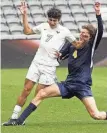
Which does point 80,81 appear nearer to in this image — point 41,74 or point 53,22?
point 41,74

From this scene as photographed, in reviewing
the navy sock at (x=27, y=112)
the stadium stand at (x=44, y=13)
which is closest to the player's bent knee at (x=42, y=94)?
the navy sock at (x=27, y=112)

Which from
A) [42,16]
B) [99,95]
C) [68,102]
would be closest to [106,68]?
[42,16]

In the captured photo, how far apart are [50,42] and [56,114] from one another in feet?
6.03

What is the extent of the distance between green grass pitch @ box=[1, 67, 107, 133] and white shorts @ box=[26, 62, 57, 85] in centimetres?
69

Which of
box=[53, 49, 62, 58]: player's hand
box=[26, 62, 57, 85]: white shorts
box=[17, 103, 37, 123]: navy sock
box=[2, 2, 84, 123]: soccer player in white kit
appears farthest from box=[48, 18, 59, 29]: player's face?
box=[17, 103, 37, 123]: navy sock

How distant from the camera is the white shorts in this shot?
9.87 metres

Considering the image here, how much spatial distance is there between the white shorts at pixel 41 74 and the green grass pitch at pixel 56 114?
691 mm

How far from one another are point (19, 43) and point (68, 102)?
8240 mm

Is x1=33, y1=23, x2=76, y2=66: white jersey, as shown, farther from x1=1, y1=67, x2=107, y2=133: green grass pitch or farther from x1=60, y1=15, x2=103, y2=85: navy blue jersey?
x1=1, y1=67, x2=107, y2=133: green grass pitch

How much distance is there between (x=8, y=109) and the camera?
1194 centimetres

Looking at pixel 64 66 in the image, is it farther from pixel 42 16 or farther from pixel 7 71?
pixel 42 16

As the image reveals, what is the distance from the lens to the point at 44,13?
25.6m

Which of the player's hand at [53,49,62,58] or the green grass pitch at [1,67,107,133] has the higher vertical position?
the player's hand at [53,49,62,58]

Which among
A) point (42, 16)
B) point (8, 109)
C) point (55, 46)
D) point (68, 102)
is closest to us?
point (55, 46)
